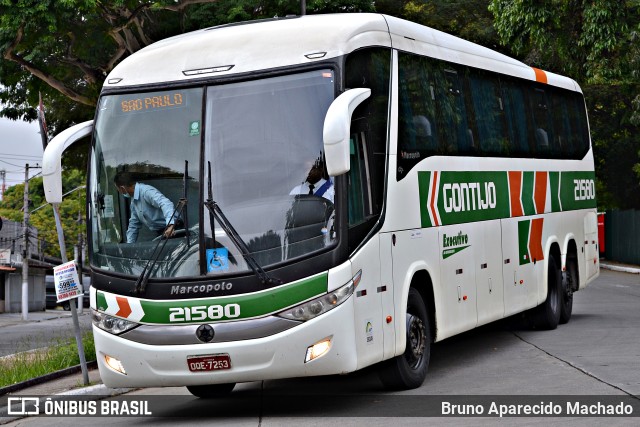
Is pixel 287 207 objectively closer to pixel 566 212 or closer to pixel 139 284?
pixel 139 284

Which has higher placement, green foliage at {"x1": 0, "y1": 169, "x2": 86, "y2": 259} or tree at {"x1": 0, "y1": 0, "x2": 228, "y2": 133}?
tree at {"x1": 0, "y1": 0, "x2": 228, "y2": 133}

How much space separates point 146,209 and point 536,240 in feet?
24.0

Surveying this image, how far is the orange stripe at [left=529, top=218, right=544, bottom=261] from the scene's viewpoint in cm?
1589

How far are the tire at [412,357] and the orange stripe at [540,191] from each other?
4.81m

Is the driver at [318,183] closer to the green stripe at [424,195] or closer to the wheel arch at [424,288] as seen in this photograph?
the wheel arch at [424,288]

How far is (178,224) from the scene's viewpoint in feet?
33.1

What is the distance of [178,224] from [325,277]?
136cm

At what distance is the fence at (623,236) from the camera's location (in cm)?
4288

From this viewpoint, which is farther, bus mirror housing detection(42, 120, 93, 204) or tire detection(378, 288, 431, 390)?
tire detection(378, 288, 431, 390)

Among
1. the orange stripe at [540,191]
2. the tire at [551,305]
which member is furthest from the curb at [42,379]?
the orange stripe at [540,191]

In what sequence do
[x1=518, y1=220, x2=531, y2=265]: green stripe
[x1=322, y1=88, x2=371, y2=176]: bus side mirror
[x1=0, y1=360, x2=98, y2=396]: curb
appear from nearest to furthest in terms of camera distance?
[x1=322, y1=88, x2=371, y2=176]: bus side mirror < [x1=0, y1=360, x2=98, y2=396]: curb < [x1=518, y1=220, x2=531, y2=265]: green stripe

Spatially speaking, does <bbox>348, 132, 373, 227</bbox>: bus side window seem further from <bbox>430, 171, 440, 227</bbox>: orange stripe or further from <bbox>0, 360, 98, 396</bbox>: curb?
<bbox>0, 360, 98, 396</bbox>: curb

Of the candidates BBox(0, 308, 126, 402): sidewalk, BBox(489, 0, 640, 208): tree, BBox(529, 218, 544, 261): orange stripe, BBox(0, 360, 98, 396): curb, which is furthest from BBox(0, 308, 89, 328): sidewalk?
BBox(529, 218, 544, 261): orange stripe

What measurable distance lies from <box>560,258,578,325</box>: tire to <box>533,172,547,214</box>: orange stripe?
159 cm
